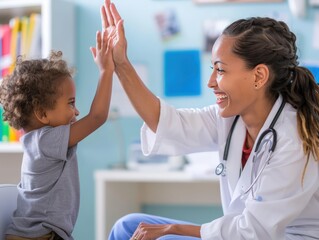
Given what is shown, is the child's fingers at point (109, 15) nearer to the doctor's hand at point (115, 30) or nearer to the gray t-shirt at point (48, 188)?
the doctor's hand at point (115, 30)

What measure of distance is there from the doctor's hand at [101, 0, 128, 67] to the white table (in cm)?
113

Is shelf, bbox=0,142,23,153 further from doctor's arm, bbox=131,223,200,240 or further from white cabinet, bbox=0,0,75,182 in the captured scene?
doctor's arm, bbox=131,223,200,240

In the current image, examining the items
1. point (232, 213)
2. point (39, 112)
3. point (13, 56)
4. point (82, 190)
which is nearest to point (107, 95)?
point (39, 112)

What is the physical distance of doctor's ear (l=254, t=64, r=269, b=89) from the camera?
1.61 meters

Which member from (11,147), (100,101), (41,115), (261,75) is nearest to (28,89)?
(41,115)

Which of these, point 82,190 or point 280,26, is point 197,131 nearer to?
point 280,26

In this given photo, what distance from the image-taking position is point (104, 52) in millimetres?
1700

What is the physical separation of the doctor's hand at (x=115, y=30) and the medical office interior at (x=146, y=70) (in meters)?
1.21

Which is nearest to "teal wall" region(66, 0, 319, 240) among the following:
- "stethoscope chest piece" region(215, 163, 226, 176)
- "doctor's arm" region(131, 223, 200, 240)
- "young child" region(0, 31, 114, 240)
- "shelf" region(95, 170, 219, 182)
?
"shelf" region(95, 170, 219, 182)

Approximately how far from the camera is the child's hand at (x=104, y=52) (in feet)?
5.54

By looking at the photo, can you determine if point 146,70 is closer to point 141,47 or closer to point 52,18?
point 141,47

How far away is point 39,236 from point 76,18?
1970mm

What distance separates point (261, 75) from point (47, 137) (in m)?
0.59

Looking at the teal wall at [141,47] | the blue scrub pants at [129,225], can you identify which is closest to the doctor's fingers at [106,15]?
the blue scrub pants at [129,225]
